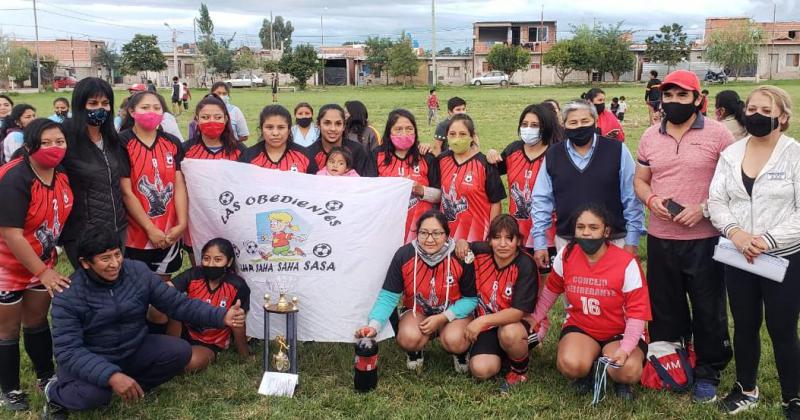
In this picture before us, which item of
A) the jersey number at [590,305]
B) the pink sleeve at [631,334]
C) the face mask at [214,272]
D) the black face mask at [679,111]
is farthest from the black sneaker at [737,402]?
the face mask at [214,272]

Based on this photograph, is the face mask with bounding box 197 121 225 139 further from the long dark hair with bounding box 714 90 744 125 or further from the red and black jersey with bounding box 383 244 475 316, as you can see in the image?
the long dark hair with bounding box 714 90 744 125

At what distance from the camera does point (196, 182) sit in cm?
536

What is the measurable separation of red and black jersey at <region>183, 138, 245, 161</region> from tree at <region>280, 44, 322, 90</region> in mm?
56931

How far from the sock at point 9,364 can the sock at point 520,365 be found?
11.2 feet

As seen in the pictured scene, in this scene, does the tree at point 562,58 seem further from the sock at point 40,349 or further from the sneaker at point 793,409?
the sock at point 40,349

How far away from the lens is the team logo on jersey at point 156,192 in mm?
5184

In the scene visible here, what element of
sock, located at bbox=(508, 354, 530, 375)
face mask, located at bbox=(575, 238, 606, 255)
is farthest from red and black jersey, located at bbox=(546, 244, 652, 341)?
sock, located at bbox=(508, 354, 530, 375)

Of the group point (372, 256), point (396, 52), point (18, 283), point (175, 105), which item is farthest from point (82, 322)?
point (396, 52)

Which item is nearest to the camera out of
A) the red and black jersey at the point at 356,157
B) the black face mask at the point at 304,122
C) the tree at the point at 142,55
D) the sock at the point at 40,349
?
the sock at the point at 40,349

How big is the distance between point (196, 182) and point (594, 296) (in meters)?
3.13

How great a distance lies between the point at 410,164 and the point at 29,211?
9.51ft

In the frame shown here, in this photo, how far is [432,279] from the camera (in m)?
5.10

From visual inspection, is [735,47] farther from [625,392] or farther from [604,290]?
[625,392]

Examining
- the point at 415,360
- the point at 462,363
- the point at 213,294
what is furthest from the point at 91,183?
the point at 462,363
